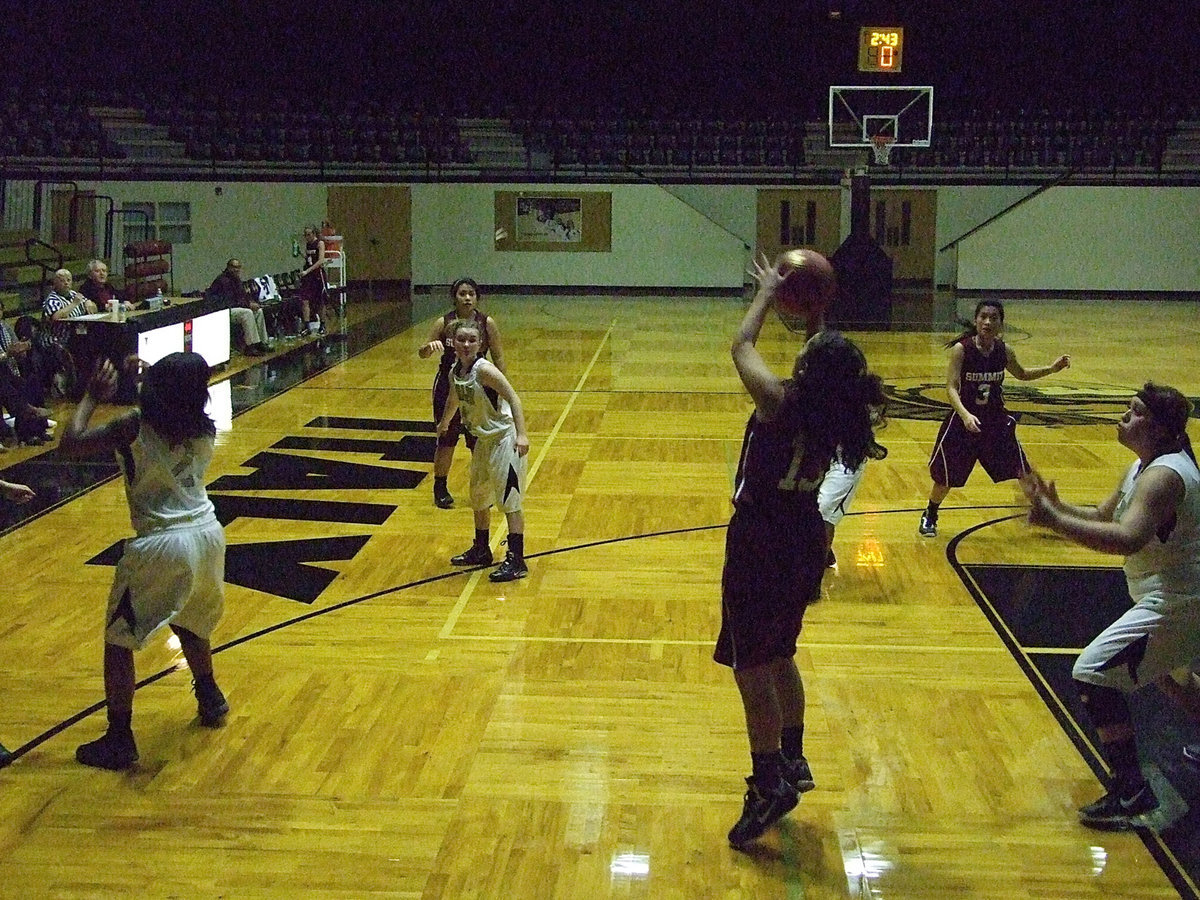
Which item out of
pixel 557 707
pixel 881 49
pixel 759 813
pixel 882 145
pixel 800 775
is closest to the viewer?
pixel 759 813

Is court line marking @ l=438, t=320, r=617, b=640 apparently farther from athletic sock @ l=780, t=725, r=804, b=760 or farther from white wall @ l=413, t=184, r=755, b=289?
white wall @ l=413, t=184, r=755, b=289

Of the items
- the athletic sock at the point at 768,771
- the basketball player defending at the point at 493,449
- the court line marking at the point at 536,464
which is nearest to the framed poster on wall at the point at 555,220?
the court line marking at the point at 536,464

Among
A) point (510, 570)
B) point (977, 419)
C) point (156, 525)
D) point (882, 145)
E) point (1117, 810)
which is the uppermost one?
point (882, 145)

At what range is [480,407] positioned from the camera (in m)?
7.29

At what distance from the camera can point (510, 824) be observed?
4.44m

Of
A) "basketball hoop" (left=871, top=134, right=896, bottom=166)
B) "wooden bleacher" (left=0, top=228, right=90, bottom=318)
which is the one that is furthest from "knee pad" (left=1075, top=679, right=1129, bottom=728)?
"basketball hoop" (left=871, top=134, right=896, bottom=166)

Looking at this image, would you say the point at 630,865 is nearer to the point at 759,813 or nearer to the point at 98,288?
the point at 759,813

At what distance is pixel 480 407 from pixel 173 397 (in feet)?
8.78

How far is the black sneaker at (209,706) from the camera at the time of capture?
525 centimetres

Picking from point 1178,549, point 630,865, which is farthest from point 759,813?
point 1178,549

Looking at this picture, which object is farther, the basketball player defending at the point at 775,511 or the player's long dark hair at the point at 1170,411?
the player's long dark hair at the point at 1170,411

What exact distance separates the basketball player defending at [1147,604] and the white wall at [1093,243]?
23569mm

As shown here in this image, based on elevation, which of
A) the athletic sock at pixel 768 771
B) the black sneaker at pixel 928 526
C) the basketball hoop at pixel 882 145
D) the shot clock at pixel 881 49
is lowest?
the athletic sock at pixel 768 771

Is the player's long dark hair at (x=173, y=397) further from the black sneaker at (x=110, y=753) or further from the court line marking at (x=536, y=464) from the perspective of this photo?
the court line marking at (x=536, y=464)
